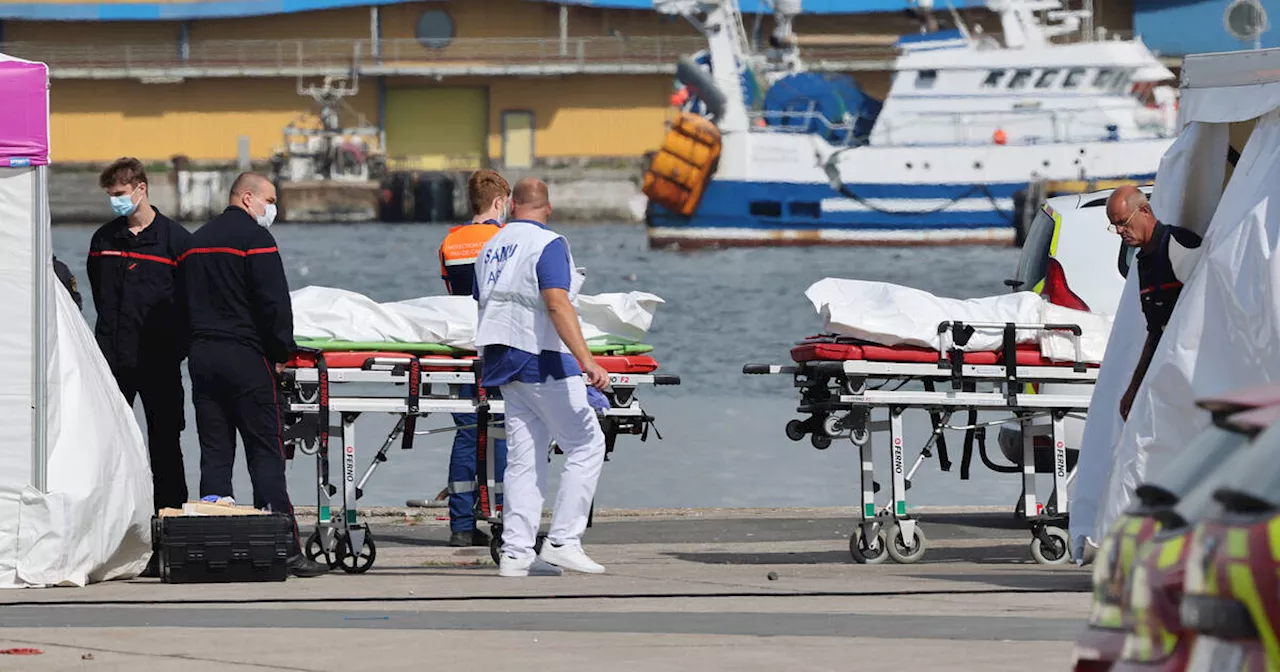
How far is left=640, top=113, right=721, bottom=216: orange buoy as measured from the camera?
68.3 meters

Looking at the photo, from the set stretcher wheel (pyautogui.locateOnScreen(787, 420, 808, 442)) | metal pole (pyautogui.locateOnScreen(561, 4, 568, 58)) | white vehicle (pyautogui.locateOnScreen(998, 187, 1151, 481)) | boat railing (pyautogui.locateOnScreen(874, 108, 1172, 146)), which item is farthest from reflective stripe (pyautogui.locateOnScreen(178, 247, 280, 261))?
metal pole (pyautogui.locateOnScreen(561, 4, 568, 58))

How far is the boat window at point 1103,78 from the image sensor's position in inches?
2589

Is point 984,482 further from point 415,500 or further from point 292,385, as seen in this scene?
point 292,385

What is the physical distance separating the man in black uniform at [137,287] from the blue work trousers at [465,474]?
154 centimetres

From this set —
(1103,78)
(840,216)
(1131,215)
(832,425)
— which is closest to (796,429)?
(832,425)

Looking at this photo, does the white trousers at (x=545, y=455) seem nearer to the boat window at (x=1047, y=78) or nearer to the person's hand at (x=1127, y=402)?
the person's hand at (x=1127, y=402)

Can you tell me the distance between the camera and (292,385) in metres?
10.7

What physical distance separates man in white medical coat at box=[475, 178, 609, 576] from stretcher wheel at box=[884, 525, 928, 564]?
155cm

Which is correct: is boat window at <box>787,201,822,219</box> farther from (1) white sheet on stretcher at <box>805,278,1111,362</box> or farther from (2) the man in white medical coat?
(2) the man in white medical coat

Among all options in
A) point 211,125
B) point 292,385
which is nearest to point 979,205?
point 211,125

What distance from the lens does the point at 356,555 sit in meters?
10.5

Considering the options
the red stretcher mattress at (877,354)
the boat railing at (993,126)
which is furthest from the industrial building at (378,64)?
the red stretcher mattress at (877,354)

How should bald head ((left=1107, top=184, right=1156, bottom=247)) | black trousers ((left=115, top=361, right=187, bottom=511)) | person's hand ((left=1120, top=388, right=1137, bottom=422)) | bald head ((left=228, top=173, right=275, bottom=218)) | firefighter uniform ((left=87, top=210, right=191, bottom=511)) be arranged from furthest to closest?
black trousers ((left=115, top=361, right=187, bottom=511)) → firefighter uniform ((left=87, top=210, right=191, bottom=511)) → bald head ((left=228, top=173, right=275, bottom=218)) → person's hand ((left=1120, top=388, right=1137, bottom=422)) → bald head ((left=1107, top=184, right=1156, bottom=247))

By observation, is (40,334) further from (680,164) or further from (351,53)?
(351,53)
